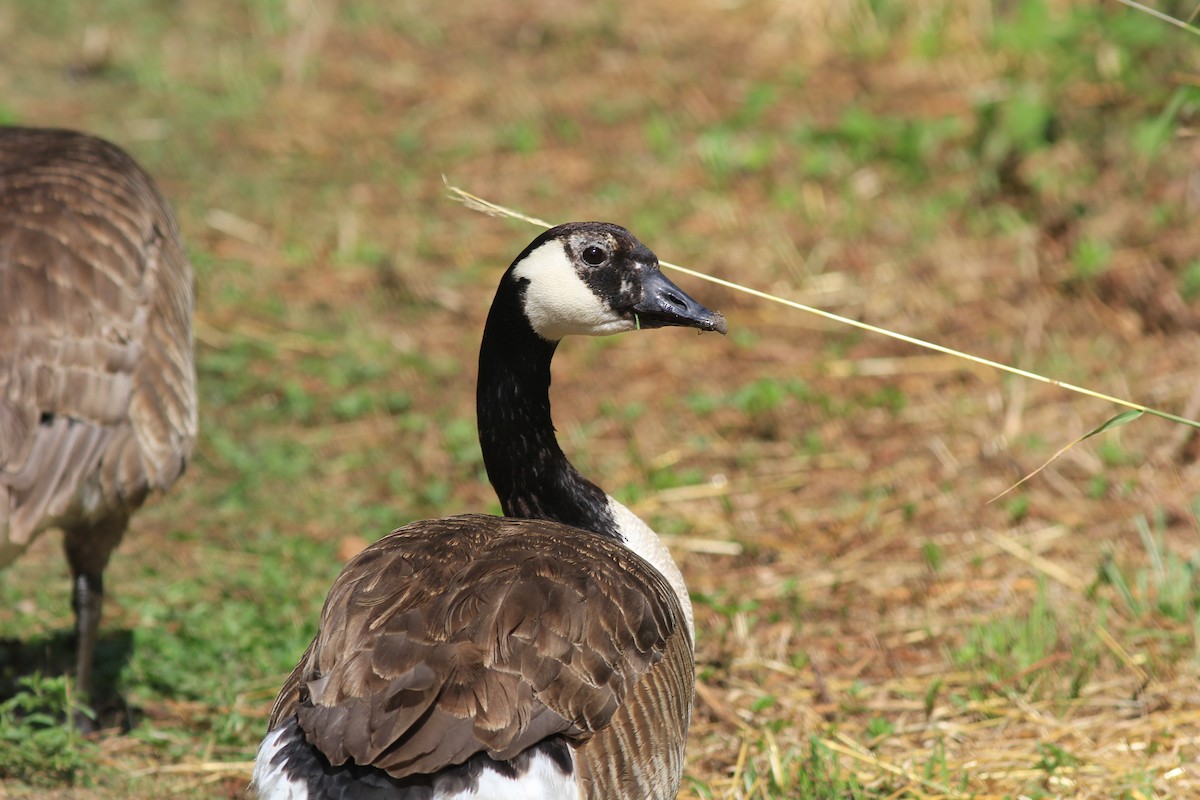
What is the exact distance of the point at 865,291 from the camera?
779 centimetres

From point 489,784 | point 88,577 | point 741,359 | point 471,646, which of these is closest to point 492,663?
point 471,646

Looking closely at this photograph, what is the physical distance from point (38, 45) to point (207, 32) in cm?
132

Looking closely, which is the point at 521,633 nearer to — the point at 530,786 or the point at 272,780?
the point at 530,786

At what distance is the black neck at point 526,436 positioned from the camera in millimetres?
4141

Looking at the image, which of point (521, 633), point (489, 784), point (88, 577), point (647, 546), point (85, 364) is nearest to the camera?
point (489, 784)

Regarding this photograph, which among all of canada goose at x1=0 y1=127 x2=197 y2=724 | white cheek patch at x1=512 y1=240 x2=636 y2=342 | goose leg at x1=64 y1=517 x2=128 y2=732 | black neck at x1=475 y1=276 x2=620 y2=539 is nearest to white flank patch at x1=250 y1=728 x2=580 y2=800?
black neck at x1=475 y1=276 x2=620 y2=539

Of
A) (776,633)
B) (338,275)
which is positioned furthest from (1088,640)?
(338,275)

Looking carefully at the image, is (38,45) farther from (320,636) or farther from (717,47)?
(320,636)

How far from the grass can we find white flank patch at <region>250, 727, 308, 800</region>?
125 cm

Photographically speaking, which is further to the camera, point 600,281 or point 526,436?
point 526,436

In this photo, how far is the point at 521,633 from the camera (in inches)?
126

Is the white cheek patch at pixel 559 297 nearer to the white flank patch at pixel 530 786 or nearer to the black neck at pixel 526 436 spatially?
the black neck at pixel 526 436

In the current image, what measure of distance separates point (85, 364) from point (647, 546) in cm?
192

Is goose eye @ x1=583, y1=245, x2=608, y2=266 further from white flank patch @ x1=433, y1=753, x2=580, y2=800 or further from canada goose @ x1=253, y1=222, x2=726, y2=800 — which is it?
white flank patch @ x1=433, y1=753, x2=580, y2=800
